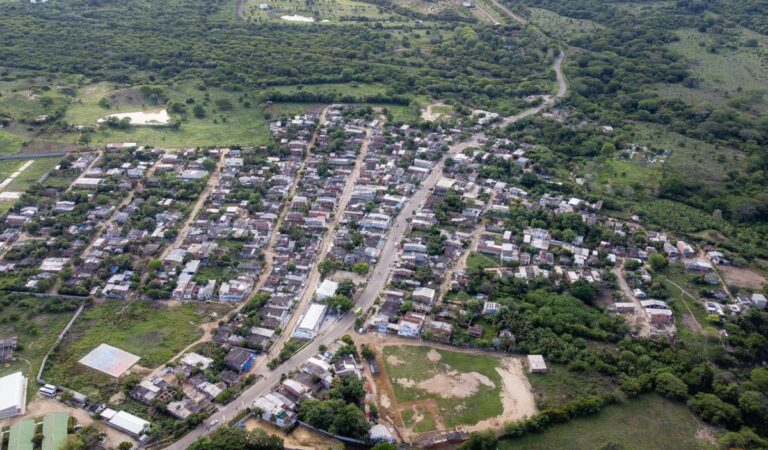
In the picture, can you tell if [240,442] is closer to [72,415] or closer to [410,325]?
[72,415]

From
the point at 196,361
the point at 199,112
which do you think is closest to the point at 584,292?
the point at 196,361

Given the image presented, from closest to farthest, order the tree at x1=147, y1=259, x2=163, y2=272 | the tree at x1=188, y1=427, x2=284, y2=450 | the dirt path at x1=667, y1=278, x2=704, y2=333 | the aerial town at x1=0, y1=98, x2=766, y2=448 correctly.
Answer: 1. the tree at x1=188, y1=427, x2=284, y2=450
2. the aerial town at x1=0, y1=98, x2=766, y2=448
3. the dirt path at x1=667, y1=278, x2=704, y2=333
4. the tree at x1=147, y1=259, x2=163, y2=272

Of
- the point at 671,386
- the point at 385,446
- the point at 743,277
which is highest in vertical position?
the point at 743,277

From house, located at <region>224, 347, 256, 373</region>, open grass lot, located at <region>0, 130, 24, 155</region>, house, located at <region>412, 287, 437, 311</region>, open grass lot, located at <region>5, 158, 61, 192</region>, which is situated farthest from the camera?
open grass lot, located at <region>0, 130, 24, 155</region>

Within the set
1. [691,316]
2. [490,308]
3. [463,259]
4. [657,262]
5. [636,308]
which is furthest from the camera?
[463,259]

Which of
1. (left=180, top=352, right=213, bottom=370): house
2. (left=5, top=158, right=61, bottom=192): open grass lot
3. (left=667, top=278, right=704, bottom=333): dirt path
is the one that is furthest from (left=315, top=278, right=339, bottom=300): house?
(left=5, top=158, right=61, bottom=192): open grass lot

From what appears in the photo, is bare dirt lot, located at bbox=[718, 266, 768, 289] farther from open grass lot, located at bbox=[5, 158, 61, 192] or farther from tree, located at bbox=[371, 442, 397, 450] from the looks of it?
open grass lot, located at bbox=[5, 158, 61, 192]

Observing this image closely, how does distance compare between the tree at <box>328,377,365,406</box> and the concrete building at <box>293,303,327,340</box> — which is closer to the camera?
the tree at <box>328,377,365,406</box>
